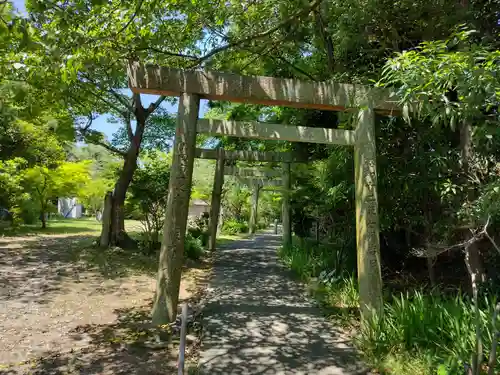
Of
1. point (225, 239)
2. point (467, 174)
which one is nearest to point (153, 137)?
point (225, 239)

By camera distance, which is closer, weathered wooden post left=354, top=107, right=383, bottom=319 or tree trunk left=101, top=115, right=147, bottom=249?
weathered wooden post left=354, top=107, right=383, bottom=319

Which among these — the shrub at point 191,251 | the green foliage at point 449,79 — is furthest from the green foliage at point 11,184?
the green foliage at point 449,79

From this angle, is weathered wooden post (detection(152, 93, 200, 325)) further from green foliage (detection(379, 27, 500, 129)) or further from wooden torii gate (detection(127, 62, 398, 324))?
green foliage (detection(379, 27, 500, 129))

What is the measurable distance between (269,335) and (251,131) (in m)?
2.52

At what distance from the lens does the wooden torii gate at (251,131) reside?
14.6 feet

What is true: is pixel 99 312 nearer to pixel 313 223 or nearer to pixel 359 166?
pixel 359 166

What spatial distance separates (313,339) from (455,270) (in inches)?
139

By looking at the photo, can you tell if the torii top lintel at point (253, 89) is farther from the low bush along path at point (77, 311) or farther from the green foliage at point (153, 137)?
the green foliage at point (153, 137)

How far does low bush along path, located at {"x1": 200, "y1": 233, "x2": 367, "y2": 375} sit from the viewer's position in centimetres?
347

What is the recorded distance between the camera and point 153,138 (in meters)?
13.0

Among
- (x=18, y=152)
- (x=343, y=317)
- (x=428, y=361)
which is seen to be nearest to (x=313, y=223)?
(x=343, y=317)

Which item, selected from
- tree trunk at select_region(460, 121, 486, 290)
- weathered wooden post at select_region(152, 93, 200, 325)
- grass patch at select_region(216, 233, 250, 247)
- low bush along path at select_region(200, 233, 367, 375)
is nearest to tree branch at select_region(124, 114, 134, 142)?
low bush along path at select_region(200, 233, 367, 375)

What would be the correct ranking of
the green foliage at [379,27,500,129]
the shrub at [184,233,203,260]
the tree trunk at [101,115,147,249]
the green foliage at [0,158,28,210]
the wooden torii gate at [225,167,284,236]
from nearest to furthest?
the green foliage at [379,27,500,129] < the tree trunk at [101,115,147,249] < the shrub at [184,233,203,260] < the green foliage at [0,158,28,210] < the wooden torii gate at [225,167,284,236]

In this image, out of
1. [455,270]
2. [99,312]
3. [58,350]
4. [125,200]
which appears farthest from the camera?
[125,200]
